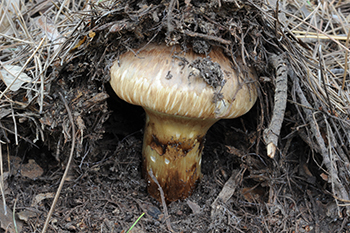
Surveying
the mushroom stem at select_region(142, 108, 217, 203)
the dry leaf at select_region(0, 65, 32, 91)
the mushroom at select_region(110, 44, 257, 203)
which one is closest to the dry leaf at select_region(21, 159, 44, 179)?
the dry leaf at select_region(0, 65, 32, 91)

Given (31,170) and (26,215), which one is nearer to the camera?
(26,215)

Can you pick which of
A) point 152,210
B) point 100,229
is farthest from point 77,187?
point 152,210

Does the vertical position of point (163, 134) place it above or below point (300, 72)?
below

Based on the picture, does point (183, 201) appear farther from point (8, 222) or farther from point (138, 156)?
point (8, 222)

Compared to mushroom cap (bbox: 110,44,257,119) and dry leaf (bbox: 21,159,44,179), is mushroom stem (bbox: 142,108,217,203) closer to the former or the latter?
mushroom cap (bbox: 110,44,257,119)

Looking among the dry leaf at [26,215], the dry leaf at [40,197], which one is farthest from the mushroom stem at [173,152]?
the dry leaf at [26,215]

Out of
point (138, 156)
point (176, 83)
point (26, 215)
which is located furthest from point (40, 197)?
point (176, 83)

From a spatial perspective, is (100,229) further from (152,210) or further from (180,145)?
(180,145)

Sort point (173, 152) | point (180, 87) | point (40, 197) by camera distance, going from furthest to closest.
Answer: point (173, 152)
point (40, 197)
point (180, 87)
